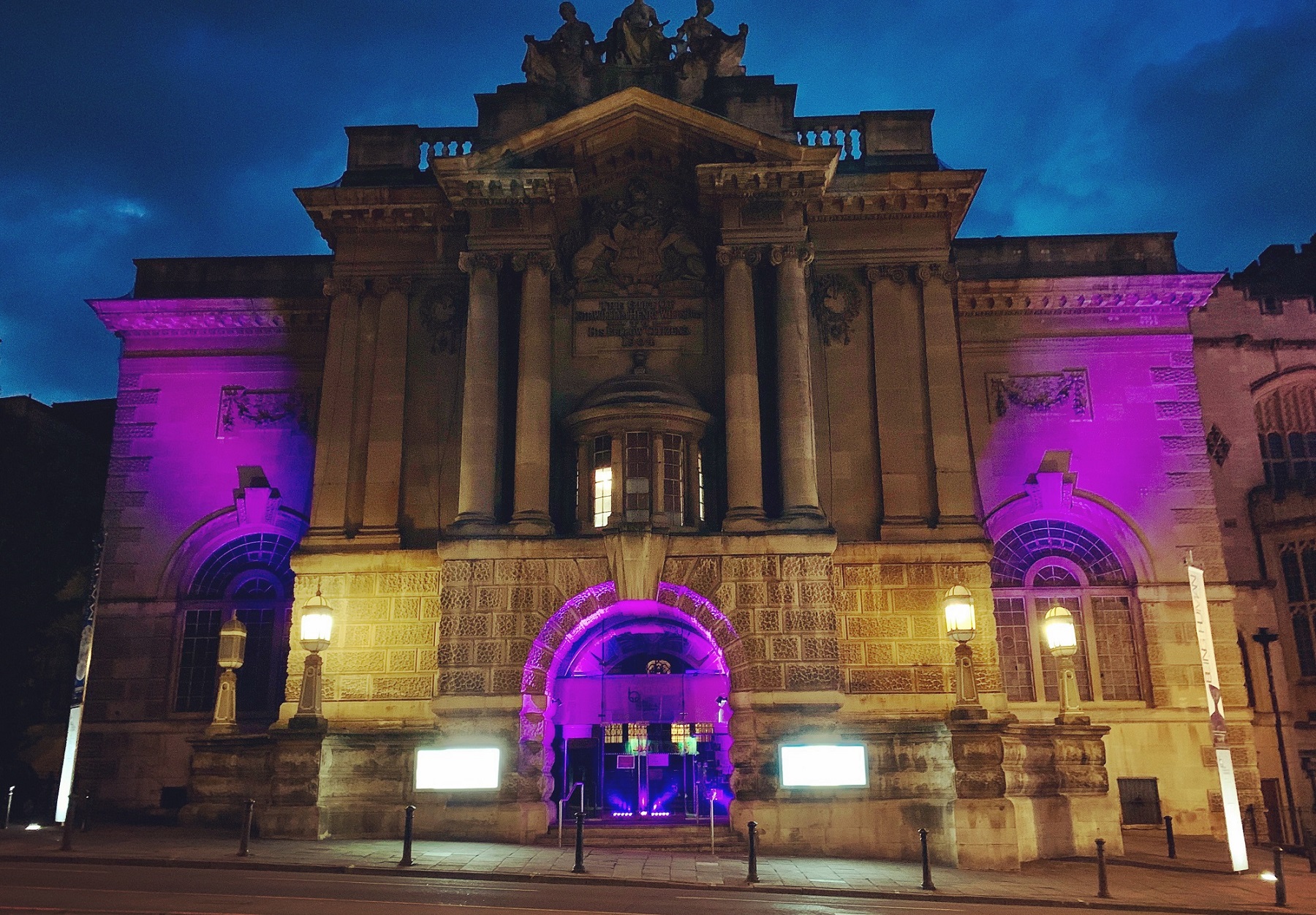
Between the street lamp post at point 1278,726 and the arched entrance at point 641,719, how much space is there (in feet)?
46.9

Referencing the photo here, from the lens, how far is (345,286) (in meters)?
26.3

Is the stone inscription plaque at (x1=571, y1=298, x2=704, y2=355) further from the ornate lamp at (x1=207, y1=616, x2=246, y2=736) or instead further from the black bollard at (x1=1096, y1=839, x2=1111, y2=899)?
the black bollard at (x1=1096, y1=839, x2=1111, y2=899)

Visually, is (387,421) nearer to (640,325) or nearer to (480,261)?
(480,261)

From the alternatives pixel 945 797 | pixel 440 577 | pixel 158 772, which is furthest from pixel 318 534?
pixel 945 797

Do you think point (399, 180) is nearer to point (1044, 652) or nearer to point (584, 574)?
point (584, 574)

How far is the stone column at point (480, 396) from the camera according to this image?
23375 mm

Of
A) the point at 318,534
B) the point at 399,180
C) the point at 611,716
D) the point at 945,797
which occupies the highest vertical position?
the point at 399,180

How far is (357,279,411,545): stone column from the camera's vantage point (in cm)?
→ 2441

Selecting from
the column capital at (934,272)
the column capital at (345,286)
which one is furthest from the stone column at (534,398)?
the column capital at (934,272)

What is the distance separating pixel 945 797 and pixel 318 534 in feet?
49.0

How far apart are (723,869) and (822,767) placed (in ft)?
12.8

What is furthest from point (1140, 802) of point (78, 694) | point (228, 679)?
point (78, 694)

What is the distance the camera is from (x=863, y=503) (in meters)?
24.4

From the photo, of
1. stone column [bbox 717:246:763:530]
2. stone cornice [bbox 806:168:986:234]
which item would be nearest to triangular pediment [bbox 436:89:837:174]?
stone cornice [bbox 806:168:986:234]
